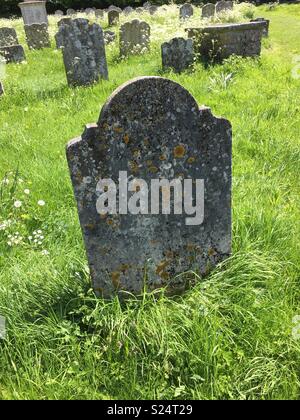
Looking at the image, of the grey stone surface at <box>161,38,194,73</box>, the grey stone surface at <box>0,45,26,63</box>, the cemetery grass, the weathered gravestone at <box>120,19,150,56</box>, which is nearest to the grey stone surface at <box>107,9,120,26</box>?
the weathered gravestone at <box>120,19,150,56</box>

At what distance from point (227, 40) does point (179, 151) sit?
7.59 metres

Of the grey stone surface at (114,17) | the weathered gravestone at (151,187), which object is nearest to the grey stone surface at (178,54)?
the weathered gravestone at (151,187)

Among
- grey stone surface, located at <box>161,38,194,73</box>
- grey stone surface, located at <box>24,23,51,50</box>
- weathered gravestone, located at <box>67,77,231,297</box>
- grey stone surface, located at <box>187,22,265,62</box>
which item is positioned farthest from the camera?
grey stone surface, located at <box>24,23,51,50</box>

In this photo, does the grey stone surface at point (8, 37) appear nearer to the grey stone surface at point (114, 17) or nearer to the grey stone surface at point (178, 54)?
the grey stone surface at point (114, 17)

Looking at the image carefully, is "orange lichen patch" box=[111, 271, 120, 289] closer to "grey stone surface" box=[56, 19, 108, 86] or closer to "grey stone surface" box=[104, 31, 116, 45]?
"grey stone surface" box=[56, 19, 108, 86]

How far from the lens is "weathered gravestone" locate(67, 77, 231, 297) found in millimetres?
2252

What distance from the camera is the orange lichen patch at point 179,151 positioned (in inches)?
95.1

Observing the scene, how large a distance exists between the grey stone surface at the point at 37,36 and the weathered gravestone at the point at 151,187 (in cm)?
1339

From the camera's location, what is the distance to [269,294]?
265 centimetres

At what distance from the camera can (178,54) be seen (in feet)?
27.4

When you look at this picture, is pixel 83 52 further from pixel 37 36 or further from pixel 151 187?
pixel 37 36
